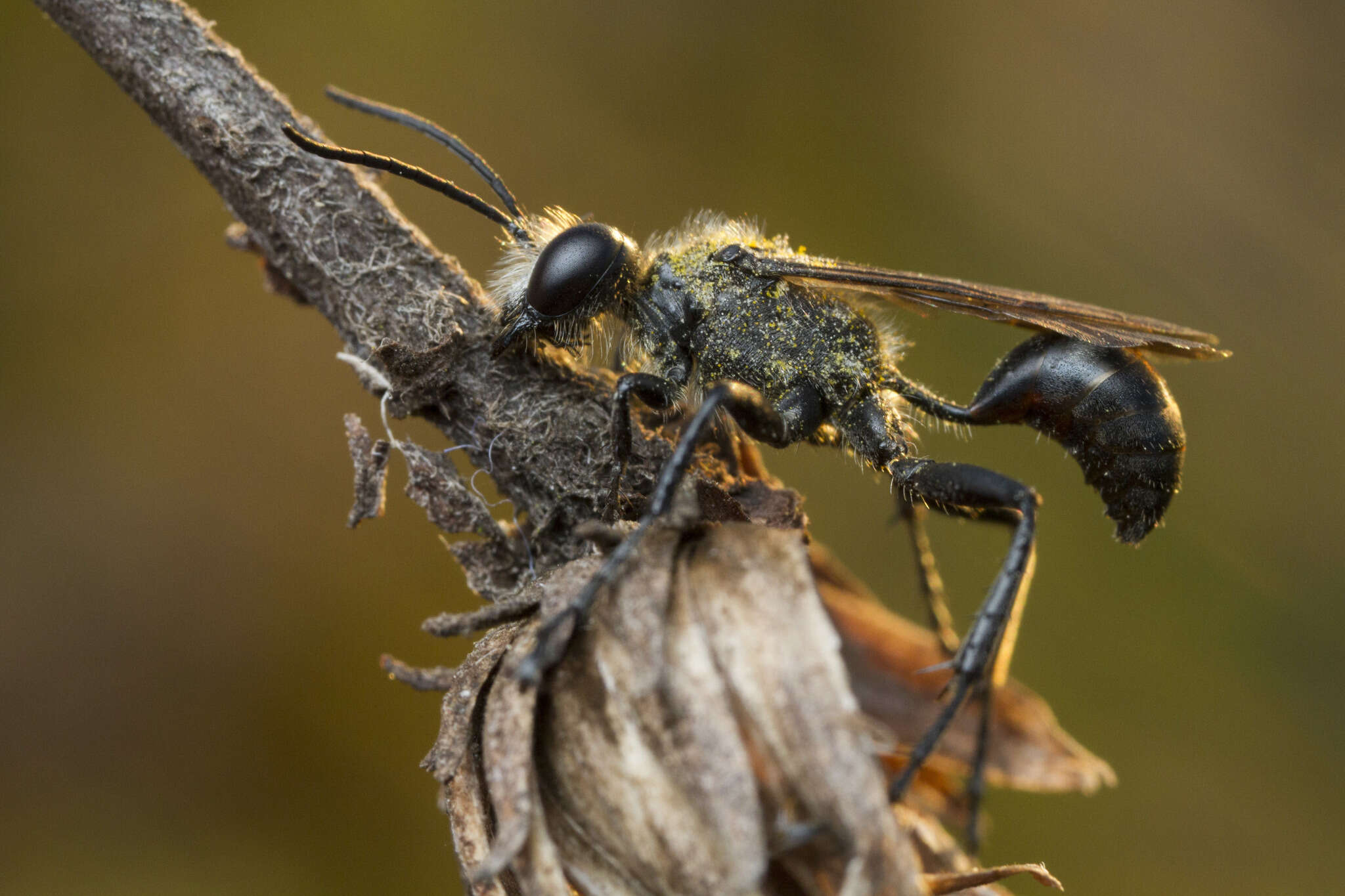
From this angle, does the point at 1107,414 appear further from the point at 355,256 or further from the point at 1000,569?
the point at 355,256

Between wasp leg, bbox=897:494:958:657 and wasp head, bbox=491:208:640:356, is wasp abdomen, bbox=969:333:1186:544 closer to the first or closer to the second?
wasp leg, bbox=897:494:958:657

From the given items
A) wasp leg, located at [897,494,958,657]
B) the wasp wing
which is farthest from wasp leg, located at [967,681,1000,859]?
the wasp wing

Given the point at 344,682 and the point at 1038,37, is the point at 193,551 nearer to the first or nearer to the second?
the point at 344,682

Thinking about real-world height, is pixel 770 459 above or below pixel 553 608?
above

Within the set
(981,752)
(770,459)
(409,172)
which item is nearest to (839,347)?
(981,752)

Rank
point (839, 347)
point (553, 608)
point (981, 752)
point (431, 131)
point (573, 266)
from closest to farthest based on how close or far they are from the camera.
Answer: point (553, 608) → point (981, 752) → point (573, 266) → point (431, 131) → point (839, 347)

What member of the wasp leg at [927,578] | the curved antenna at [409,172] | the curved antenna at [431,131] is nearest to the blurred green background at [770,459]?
the wasp leg at [927,578]

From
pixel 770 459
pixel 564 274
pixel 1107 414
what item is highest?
pixel 770 459
